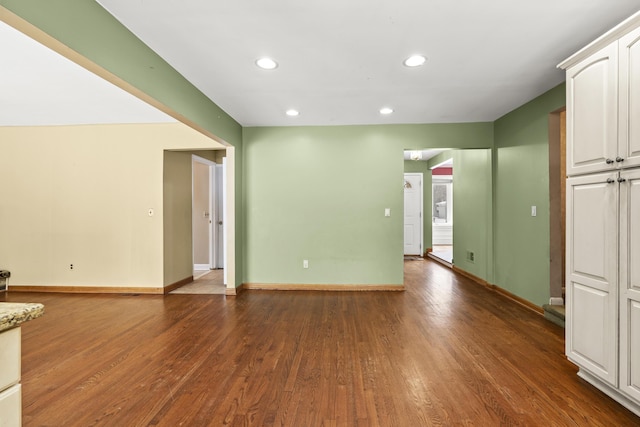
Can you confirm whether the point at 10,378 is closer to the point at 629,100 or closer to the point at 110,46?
the point at 110,46

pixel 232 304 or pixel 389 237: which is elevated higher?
pixel 389 237

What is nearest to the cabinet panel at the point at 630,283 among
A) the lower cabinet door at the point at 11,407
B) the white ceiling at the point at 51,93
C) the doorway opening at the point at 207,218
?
the lower cabinet door at the point at 11,407

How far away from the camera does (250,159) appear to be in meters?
4.70

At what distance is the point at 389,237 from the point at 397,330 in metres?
1.76

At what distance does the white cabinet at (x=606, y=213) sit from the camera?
1763mm

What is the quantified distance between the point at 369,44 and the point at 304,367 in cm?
253

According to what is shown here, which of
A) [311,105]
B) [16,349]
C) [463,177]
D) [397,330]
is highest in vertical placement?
[311,105]

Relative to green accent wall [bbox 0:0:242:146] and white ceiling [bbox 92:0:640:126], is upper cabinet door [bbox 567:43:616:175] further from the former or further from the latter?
green accent wall [bbox 0:0:242:146]

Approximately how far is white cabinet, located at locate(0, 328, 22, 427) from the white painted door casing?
9.25ft

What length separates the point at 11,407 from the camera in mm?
875

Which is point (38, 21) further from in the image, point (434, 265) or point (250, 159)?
point (434, 265)

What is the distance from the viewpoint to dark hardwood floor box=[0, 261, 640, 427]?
1.78m

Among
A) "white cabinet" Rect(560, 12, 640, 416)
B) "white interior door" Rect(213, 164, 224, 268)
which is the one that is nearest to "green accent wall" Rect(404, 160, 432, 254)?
"white interior door" Rect(213, 164, 224, 268)

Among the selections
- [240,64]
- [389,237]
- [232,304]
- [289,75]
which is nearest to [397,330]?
[389,237]
